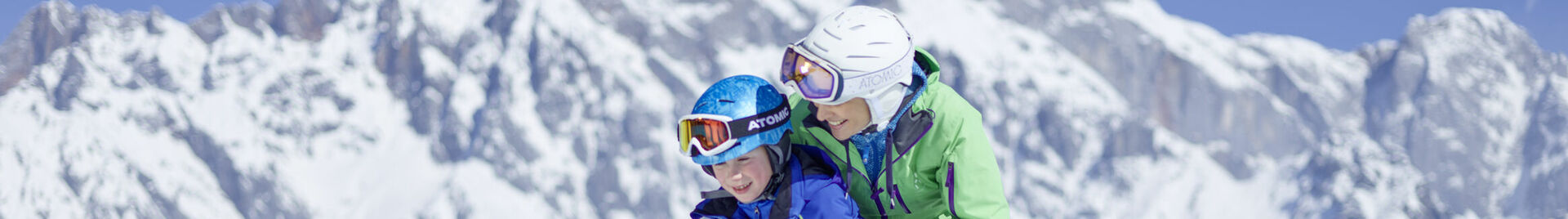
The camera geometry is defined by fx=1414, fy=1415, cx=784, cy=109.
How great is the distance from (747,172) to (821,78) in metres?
0.75

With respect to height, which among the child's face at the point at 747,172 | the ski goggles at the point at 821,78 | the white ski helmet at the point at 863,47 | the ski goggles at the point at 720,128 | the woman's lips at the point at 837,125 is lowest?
the child's face at the point at 747,172

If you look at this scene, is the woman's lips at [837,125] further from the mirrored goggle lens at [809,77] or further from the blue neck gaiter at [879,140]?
the mirrored goggle lens at [809,77]

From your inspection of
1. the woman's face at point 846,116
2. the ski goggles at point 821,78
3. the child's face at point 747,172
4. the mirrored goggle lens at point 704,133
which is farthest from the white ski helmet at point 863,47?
the mirrored goggle lens at point 704,133

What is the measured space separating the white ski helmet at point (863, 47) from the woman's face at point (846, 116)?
110mm

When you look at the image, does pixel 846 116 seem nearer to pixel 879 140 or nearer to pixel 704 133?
pixel 879 140

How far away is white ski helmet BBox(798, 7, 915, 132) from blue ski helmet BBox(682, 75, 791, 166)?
33 centimetres

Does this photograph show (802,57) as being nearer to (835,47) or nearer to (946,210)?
(835,47)

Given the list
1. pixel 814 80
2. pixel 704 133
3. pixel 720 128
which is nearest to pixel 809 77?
pixel 814 80

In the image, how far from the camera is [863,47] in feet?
27.4

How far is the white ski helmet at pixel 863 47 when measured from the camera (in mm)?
8320

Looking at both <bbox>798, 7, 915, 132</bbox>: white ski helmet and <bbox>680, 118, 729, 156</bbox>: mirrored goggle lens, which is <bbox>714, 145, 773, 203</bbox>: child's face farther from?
<bbox>798, 7, 915, 132</bbox>: white ski helmet

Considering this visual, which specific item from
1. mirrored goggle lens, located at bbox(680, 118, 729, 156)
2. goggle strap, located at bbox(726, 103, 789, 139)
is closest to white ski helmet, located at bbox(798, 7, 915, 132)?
goggle strap, located at bbox(726, 103, 789, 139)

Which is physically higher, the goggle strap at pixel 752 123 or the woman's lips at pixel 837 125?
the woman's lips at pixel 837 125

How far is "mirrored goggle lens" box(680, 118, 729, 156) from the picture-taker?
8.30 m
